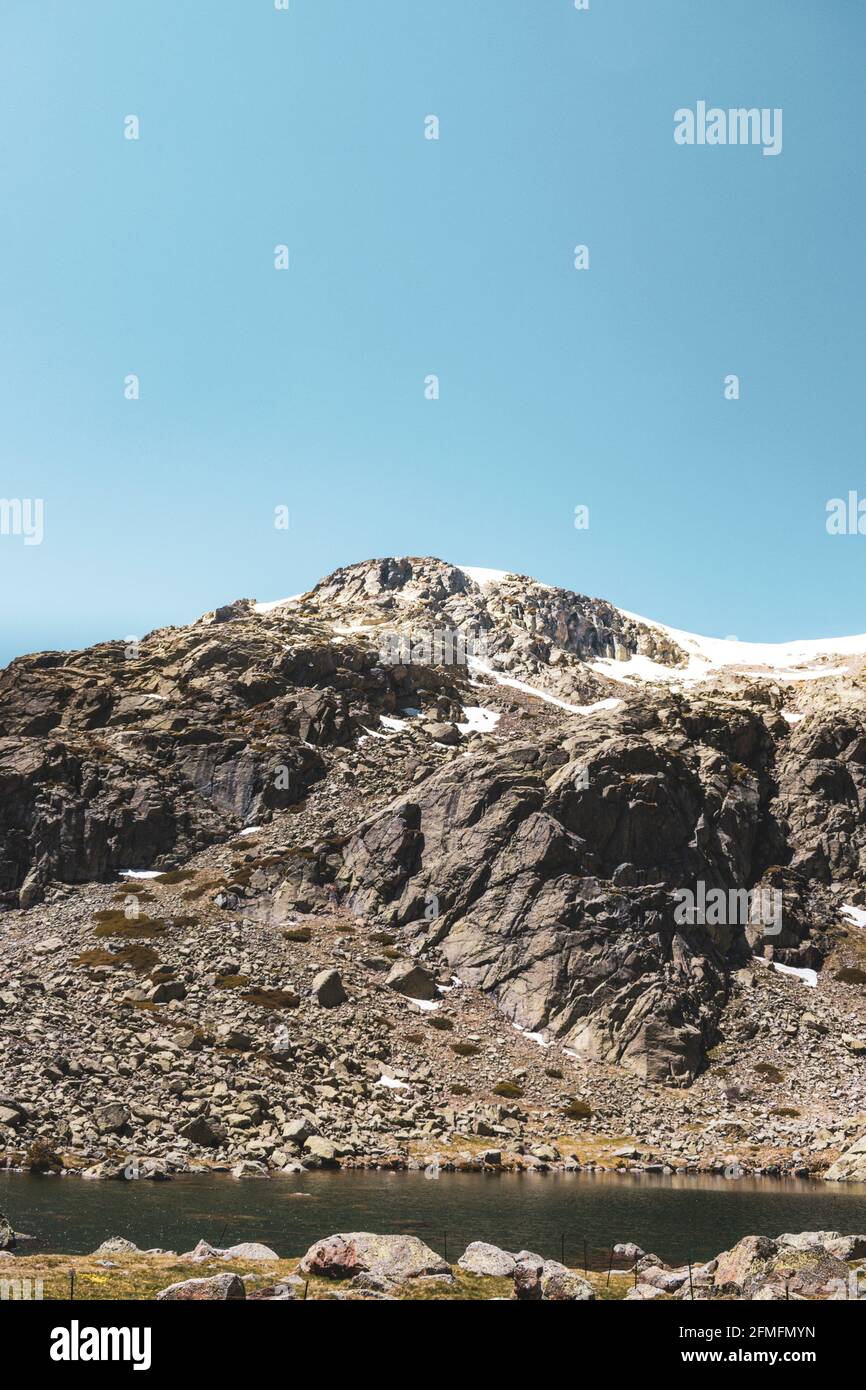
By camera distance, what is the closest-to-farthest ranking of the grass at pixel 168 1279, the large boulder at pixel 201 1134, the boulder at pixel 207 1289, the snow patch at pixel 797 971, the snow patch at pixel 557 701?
1. the boulder at pixel 207 1289
2. the grass at pixel 168 1279
3. the large boulder at pixel 201 1134
4. the snow patch at pixel 797 971
5. the snow patch at pixel 557 701

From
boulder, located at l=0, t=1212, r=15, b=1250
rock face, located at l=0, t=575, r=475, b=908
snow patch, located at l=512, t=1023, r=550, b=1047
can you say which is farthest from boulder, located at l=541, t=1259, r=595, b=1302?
rock face, located at l=0, t=575, r=475, b=908

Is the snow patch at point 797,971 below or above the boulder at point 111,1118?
above

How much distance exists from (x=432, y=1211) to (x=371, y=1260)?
22886 mm

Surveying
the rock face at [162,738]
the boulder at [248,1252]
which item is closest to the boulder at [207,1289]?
the boulder at [248,1252]

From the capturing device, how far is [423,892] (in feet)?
388

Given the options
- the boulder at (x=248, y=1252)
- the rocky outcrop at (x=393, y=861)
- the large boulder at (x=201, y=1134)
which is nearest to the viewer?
the boulder at (x=248, y=1252)

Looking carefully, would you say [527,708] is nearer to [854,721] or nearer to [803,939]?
[854,721]

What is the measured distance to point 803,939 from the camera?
119375 mm

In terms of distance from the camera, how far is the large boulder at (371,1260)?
31.2 metres

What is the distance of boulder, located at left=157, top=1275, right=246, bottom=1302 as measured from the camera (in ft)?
84.8

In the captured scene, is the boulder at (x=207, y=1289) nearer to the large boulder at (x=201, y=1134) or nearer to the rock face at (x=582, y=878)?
the large boulder at (x=201, y=1134)

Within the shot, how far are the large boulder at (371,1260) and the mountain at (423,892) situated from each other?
125ft

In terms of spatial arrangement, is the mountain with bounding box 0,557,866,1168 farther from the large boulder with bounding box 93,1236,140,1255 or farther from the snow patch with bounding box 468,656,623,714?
the large boulder with bounding box 93,1236,140,1255
